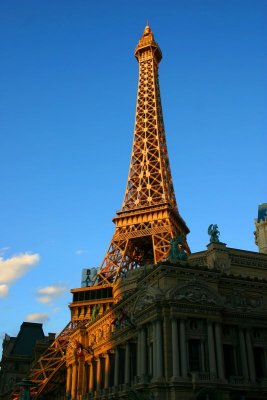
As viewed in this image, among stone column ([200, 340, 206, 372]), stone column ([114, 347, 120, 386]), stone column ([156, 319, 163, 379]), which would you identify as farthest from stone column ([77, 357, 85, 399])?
stone column ([200, 340, 206, 372])

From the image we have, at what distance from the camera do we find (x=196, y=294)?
39.0m

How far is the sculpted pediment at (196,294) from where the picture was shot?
125 ft

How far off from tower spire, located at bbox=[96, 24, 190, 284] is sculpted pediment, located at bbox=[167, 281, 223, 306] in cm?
2955

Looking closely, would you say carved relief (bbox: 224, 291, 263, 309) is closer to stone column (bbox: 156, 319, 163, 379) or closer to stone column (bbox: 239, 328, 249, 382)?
stone column (bbox: 239, 328, 249, 382)

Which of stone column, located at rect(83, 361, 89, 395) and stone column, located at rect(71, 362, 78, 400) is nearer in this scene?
stone column, located at rect(83, 361, 89, 395)

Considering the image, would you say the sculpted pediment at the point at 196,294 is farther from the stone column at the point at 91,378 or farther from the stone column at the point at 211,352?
the stone column at the point at 91,378

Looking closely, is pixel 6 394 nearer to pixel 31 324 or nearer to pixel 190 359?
pixel 31 324

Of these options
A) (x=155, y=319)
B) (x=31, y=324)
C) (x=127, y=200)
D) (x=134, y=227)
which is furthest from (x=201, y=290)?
(x=31, y=324)

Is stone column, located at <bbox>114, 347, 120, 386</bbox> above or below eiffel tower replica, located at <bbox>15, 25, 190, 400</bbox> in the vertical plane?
below

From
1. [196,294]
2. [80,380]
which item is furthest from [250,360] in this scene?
[80,380]

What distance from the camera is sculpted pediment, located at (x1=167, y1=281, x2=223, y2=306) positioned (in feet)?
125

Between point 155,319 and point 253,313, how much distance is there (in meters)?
10.0

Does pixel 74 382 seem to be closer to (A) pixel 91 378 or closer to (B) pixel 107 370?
(A) pixel 91 378

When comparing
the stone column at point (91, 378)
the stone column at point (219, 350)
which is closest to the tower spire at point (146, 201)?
the stone column at point (91, 378)
